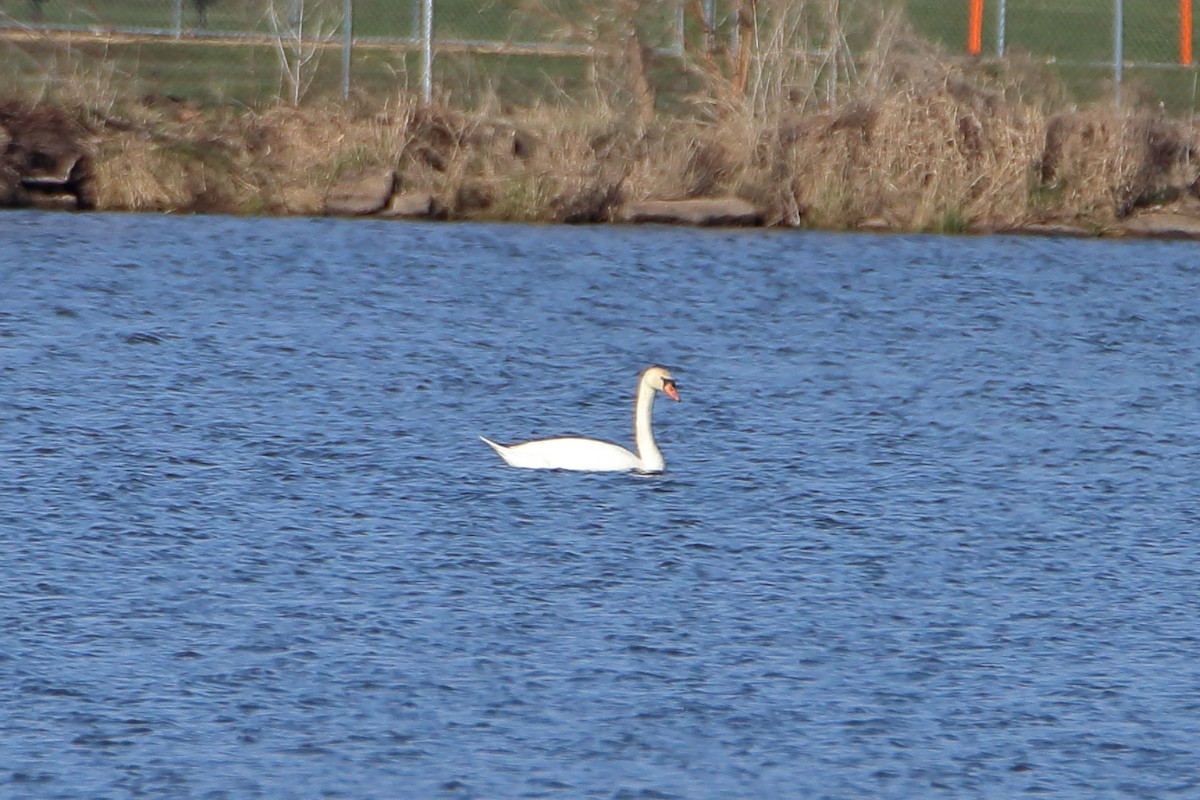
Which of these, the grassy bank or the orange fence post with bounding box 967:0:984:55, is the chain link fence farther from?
the grassy bank

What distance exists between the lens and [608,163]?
23.6m

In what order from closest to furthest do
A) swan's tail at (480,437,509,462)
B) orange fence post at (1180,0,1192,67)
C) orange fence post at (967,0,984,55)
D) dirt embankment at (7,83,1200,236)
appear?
swan's tail at (480,437,509,462) < dirt embankment at (7,83,1200,236) < orange fence post at (967,0,984,55) < orange fence post at (1180,0,1192,67)

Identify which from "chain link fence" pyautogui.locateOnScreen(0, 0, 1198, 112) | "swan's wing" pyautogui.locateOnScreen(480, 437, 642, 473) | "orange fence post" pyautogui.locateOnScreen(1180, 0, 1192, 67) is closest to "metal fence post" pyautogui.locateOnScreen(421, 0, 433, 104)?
"chain link fence" pyautogui.locateOnScreen(0, 0, 1198, 112)

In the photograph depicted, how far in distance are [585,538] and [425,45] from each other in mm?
13940

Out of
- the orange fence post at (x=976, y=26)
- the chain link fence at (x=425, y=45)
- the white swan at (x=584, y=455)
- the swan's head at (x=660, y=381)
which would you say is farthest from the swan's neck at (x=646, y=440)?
the orange fence post at (x=976, y=26)

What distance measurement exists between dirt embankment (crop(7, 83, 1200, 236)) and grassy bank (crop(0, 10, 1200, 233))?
0.07 ft

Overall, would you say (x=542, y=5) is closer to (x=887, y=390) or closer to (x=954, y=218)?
(x=954, y=218)

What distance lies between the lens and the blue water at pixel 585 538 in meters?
8.05

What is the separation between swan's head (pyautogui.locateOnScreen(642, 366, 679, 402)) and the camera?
13328mm

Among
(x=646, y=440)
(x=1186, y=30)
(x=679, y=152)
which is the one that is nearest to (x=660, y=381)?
(x=646, y=440)

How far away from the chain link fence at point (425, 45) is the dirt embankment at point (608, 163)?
70cm

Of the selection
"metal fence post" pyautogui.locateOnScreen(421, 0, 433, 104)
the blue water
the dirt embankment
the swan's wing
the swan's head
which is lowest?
the blue water

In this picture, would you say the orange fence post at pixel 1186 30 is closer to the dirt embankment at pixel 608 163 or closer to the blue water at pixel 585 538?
the dirt embankment at pixel 608 163

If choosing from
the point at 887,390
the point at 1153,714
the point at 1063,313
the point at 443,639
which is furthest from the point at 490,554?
the point at 1063,313
